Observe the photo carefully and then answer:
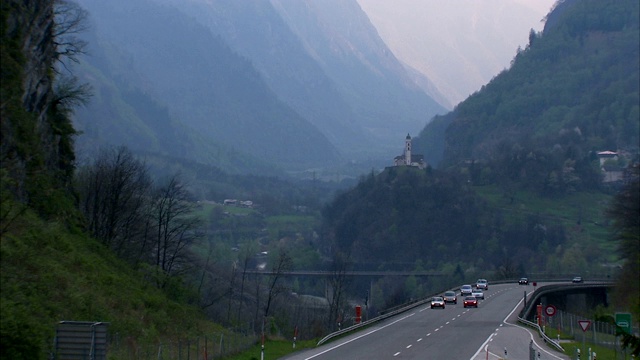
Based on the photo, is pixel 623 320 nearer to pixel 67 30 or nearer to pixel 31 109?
pixel 31 109

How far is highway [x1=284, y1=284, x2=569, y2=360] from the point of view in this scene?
3900 centimetres

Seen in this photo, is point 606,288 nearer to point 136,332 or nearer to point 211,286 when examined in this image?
point 211,286

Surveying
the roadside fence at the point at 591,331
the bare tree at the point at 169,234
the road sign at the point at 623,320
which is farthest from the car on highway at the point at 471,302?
the road sign at the point at 623,320

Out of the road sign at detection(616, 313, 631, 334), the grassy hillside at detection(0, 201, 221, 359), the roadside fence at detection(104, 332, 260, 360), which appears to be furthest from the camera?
the roadside fence at detection(104, 332, 260, 360)

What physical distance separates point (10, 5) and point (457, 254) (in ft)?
457

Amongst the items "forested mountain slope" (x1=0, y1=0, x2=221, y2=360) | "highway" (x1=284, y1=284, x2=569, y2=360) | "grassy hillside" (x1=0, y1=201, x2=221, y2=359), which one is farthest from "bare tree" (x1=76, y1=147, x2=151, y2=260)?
"highway" (x1=284, y1=284, x2=569, y2=360)

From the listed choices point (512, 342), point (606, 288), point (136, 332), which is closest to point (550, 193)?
point (606, 288)

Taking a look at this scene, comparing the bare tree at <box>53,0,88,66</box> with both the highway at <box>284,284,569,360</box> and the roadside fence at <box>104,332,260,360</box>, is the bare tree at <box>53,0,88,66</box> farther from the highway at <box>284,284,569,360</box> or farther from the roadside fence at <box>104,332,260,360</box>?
the highway at <box>284,284,569,360</box>

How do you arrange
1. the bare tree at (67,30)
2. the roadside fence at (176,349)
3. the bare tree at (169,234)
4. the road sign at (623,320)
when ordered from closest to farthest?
1. the road sign at (623,320)
2. the roadside fence at (176,349)
3. the bare tree at (67,30)
4. the bare tree at (169,234)

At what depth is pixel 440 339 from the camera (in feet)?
154

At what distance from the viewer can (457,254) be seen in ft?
571

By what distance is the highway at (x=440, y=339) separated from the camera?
3900 cm

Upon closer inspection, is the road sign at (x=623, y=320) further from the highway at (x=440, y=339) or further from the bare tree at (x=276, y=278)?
the bare tree at (x=276, y=278)

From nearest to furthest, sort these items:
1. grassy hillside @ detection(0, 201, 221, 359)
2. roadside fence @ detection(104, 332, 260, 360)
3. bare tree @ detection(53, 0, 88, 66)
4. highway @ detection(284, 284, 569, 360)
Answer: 1. grassy hillside @ detection(0, 201, 221, 359)
2. roadside fence @ detection(104, 332, 260, 360)
3. highway @ detection(284, 284, 569, 360)
4. bare tree @ detection(53, 0, 88, 66)
